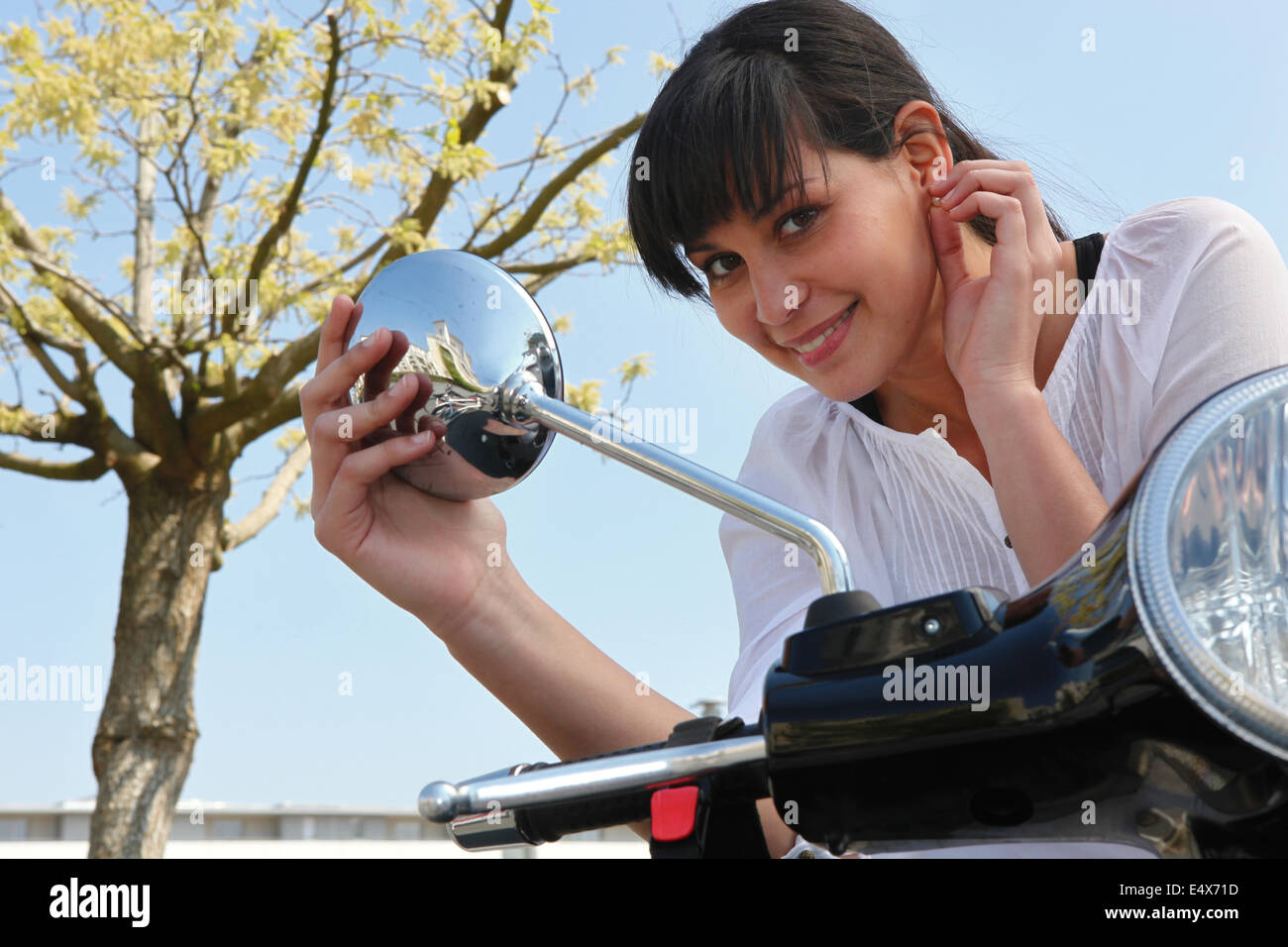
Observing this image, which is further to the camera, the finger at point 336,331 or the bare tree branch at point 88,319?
the bare tree branch at point 88,319

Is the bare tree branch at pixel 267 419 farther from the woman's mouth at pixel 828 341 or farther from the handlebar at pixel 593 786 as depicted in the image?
the handlebar at pixel 593 786

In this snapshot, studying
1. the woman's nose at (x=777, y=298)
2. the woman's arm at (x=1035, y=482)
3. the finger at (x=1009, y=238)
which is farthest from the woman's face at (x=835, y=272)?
the woman's arm at (x=1035, y=482)

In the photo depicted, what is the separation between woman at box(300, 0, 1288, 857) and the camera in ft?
4.27

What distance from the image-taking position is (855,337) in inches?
59.0

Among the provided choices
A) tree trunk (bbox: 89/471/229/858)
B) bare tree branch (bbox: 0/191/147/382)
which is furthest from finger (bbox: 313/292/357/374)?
bare tree branch (bbox: 0/191/147/382)

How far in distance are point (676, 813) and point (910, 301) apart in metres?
0.98

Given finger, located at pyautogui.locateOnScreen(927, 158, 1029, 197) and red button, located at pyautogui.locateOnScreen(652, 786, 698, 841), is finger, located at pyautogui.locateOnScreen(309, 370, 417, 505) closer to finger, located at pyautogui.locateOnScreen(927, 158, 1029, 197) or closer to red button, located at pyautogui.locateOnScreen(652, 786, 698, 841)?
red button, located at pyautogui.locateOnScreen(652, 786, 698, 841)

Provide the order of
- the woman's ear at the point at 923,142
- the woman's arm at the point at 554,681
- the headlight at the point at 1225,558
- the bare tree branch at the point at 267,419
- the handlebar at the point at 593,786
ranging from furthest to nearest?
the bare tree branch at the point at 267,419, the woman's ear at the point at 923,142, the woman's arm at the point at 554,681, the handlebar at the point at 593,786, the headlight at the point at 1225,558

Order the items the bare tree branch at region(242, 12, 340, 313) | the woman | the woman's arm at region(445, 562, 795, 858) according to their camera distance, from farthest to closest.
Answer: the bare tree branch at region(242, 12, 340, 313), the woman's arm at region(445, 562, 795, 858), the woman

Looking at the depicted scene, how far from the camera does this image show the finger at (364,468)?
124 cm

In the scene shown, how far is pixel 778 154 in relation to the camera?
1402mm

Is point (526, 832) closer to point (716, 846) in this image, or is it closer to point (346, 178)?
point (716, 846)

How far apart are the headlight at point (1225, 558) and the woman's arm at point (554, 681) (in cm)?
91
